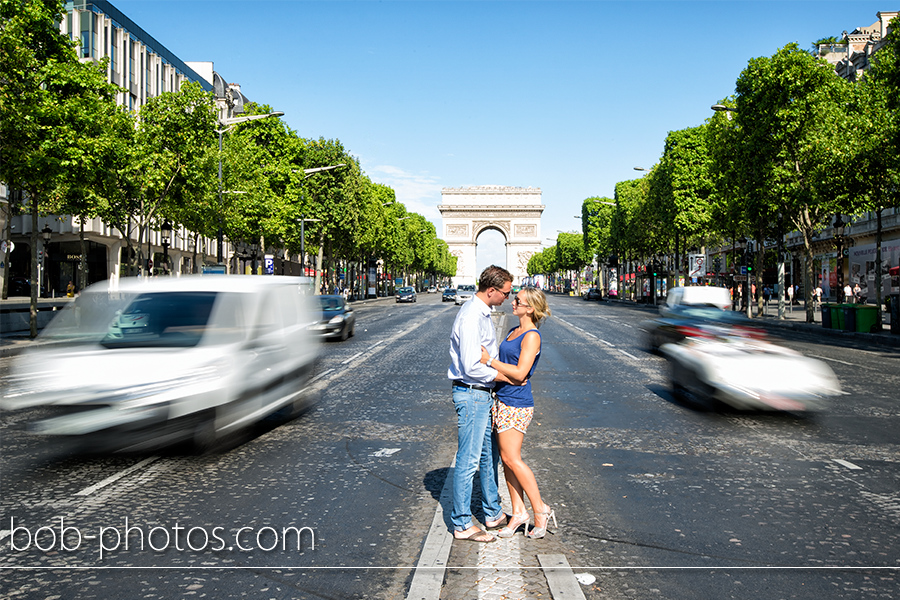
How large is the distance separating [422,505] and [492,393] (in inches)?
50.7

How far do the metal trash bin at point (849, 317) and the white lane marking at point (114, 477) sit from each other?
26146 millimetres

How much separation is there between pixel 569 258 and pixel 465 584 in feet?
427

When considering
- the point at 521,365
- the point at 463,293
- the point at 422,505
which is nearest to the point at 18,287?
the point at 463,293

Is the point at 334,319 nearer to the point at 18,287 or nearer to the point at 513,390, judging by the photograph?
the point at 513,390

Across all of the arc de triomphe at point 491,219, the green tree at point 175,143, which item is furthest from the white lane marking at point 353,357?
the arc de triomphe at point 491,219

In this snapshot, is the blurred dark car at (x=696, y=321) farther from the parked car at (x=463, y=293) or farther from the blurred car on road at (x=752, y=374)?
the parked car at (x=463, y=293)

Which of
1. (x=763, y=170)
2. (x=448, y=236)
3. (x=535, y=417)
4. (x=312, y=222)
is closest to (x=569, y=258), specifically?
(x=448, y=236)

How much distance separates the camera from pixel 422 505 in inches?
229

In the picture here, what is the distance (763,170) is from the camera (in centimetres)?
3412

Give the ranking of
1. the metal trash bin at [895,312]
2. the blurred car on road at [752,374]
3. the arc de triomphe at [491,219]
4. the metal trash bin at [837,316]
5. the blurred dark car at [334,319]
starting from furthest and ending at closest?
1. the arc de triomphe at [491,219]
2. the metal trash bin at [837,316]
3. the metal trash bin at [895,312]
4. the blurred dark car at [334,319]
5. the blurred car on road at [752,374]

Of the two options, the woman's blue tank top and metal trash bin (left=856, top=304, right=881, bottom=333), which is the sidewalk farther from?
the woman's blue tank top

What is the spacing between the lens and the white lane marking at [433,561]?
415 centimetres

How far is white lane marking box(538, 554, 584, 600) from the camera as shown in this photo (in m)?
4.10

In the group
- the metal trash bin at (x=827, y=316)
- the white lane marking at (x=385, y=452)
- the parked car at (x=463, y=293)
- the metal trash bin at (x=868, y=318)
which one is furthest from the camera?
the parked car at (x=463, y=293)
